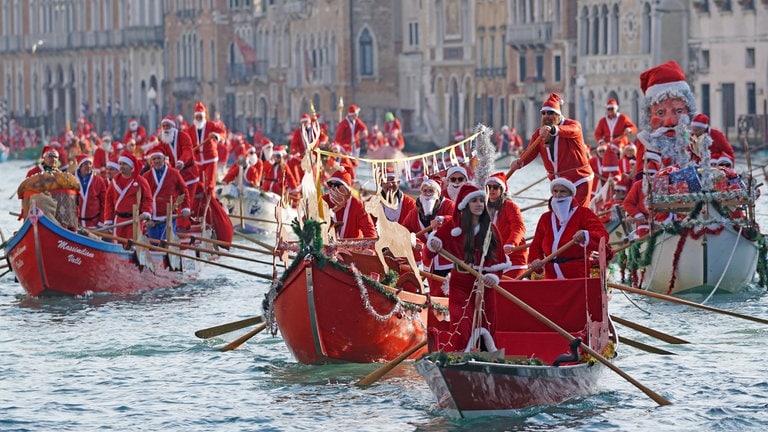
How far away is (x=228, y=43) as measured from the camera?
3425 inches

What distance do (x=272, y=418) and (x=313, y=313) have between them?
106 centimetres

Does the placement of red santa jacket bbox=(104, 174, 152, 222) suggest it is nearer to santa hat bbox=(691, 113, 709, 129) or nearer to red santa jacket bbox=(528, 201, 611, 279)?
santa hat bbox=(691, 113, 709, 129)

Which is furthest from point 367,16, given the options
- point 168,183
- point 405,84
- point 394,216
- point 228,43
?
point 394,216

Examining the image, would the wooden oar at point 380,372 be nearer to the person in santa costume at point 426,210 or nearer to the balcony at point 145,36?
the person in santa costume at point 426,210

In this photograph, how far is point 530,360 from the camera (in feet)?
47.8

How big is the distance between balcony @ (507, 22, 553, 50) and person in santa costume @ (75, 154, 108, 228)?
43310 mm

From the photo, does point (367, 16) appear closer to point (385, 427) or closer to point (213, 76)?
point (213, 76)

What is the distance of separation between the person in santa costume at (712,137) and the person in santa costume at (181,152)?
20.0 ft

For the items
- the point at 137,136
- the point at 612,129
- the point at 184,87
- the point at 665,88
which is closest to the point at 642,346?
the point at 665,88

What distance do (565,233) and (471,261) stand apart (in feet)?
4.71

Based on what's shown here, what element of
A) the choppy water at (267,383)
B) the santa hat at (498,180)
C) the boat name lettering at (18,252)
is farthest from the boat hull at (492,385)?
the boat name lettering at (18,252)

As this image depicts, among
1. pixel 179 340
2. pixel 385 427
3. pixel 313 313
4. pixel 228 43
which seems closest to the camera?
pixel 385 427

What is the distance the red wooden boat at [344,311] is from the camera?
1634cm

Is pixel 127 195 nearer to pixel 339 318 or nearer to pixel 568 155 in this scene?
pixel 568 155
